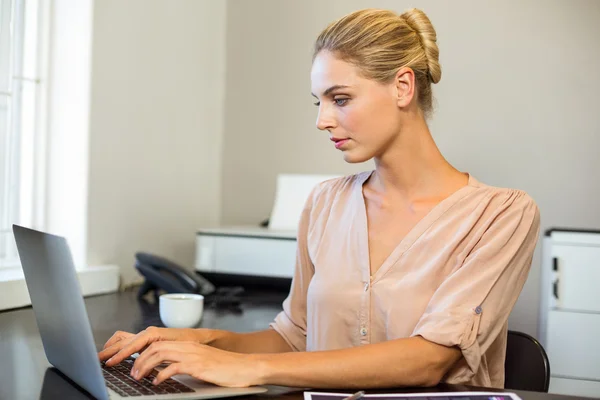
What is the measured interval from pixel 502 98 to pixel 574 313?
76 cm

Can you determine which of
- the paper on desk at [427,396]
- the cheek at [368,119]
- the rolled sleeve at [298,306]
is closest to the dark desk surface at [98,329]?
the paper on desk at [427,396]

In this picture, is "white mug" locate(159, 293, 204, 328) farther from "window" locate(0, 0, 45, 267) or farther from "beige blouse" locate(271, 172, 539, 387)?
"window" locate(0, 0, 45, 267)

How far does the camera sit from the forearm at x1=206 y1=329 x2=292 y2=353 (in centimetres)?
123

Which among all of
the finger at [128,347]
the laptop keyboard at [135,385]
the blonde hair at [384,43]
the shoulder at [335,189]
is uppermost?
the blonde hair at [384,43]

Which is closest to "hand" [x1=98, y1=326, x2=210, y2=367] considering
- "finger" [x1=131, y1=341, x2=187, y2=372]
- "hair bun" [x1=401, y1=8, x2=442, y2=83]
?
"finger" [x1=131, y1=341, x2=187, y2=372]

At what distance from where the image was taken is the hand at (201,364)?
37.4 inches

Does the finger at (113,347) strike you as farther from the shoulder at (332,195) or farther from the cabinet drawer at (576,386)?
the cabinet drawer at (576,386)

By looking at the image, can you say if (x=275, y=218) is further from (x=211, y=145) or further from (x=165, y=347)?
(x=165, y=347)

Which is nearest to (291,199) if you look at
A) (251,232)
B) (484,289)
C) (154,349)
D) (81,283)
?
(251,232)

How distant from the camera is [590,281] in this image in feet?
6.21

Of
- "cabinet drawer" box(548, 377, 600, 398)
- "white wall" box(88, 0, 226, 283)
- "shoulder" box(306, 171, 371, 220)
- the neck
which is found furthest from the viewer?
"white wall" box(88, 0, 226, 283)

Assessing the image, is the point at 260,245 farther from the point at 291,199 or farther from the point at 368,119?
the point at 368,119

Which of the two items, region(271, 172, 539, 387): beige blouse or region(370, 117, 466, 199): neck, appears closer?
region(271, 172, 539, 387): beige blouse

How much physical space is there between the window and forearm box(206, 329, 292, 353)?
3.05 feet
